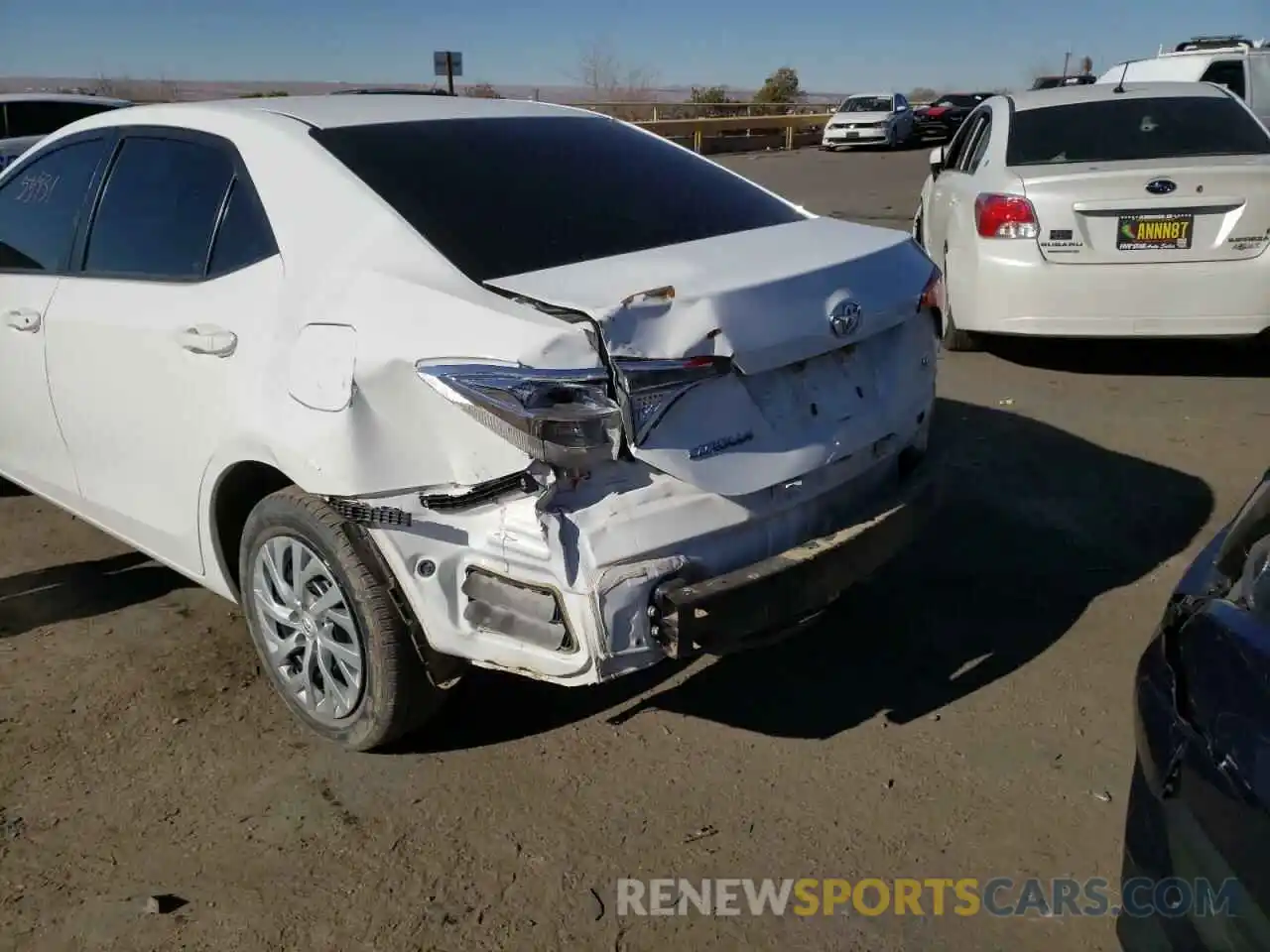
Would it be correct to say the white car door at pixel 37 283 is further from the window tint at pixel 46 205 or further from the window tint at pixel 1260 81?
the window tint at pixel 1260 81

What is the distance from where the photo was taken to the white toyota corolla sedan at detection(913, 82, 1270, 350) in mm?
6016

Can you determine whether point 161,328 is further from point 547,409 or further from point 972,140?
point 972,140

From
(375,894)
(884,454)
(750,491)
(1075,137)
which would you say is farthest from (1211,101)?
(375,894)

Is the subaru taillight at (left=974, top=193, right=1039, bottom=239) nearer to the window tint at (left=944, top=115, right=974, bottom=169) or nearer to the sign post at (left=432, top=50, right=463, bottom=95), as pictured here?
the window tint at (left=944, top=115, right=974, bottom=169)

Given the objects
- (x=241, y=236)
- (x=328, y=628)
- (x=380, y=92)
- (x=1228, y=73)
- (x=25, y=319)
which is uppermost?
(x=1228, y=73)

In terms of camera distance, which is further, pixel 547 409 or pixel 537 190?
pixel 537 190

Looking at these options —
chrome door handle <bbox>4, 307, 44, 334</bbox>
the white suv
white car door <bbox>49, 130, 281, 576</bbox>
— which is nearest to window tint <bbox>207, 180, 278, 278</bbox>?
white car door <bbox>49, 130, 281, 576</bbox>

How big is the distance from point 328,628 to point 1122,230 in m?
4.91

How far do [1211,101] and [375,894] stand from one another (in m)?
6.93

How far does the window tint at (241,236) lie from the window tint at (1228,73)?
14.5m

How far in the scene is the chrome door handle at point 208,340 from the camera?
3125 millimetres

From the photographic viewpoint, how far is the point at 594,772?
3.15m

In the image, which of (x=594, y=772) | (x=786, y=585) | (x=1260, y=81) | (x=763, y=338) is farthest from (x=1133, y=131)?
(x=1260, y=81)

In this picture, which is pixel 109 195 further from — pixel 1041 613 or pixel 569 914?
pixel 1041 613
